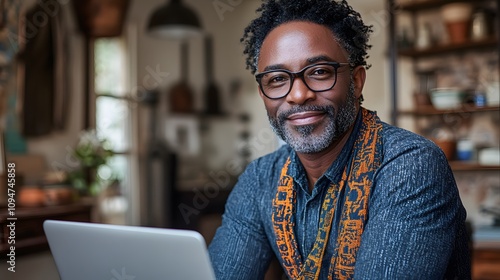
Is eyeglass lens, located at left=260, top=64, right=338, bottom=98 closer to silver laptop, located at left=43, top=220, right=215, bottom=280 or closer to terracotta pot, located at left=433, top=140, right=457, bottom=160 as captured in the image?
silver laptop, located at left=43, top=220, right=215, bottom=280

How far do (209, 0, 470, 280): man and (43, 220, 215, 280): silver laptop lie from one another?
1.03 ft

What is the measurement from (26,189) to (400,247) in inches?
87.7

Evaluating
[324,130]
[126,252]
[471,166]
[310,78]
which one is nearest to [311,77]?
[310,78]

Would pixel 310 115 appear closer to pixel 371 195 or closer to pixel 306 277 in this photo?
pixel 371 195

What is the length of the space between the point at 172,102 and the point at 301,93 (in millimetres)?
3125

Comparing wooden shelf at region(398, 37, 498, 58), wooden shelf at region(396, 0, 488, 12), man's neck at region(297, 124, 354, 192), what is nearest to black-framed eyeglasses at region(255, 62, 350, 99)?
man's neck at region(297, 124, 354, 192)

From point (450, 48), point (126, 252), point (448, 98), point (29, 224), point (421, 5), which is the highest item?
point (421, 5)

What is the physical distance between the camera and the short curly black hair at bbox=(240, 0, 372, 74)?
3.86ft

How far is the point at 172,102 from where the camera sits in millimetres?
4156

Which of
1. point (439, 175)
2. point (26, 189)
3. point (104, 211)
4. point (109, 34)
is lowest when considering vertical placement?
point (104, 211)

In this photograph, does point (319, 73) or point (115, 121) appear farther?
point (115, 121)

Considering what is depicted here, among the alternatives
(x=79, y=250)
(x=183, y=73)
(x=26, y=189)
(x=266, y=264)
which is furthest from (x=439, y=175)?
(x=183, y=73)

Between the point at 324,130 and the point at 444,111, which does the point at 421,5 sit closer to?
the point at 444,111

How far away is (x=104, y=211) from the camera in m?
3.57
